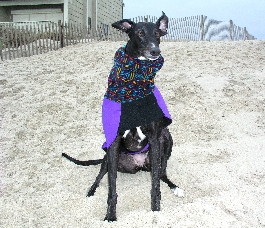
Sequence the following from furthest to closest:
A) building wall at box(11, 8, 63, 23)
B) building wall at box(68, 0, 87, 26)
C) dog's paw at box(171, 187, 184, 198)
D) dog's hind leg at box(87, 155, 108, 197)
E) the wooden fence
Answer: building wall at box(11, 8, 63, 23), building wall at box(68, 0, 87, 26), the wooden fence, dog's hind leg at box(87, 155, 108, 197), dog's paw at box(171, 187, 184, 198)

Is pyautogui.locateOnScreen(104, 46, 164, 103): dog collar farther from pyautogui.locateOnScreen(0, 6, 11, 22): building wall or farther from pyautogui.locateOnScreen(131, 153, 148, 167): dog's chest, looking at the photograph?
pyautogui.locateOnScreen(0, 6, 11, 22): building wall

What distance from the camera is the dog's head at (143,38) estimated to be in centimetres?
312

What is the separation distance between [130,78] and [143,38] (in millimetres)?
435

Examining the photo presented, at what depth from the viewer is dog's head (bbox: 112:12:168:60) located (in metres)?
3.12

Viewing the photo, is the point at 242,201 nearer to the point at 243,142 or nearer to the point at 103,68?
the point at 243,142

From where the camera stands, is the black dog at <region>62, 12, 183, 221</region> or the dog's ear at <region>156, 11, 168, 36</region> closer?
the black dog at <region>62, 12, 183, 221</region>

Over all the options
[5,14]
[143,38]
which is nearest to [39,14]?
[5,14]

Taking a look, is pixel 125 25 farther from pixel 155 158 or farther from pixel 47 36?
pixel 47 36

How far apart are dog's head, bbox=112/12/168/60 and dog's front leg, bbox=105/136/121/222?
0.90 meters

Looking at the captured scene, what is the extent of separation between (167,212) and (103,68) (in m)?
6.75

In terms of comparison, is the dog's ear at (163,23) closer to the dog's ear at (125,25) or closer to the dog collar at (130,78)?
the dog's ear at (125,25)

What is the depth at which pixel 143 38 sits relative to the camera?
10.6 feet

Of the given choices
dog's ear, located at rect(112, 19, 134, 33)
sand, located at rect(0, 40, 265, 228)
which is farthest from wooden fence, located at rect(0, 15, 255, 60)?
dog's ear, located at rect(112, 19, 134, 33)

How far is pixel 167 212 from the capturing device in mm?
3125
